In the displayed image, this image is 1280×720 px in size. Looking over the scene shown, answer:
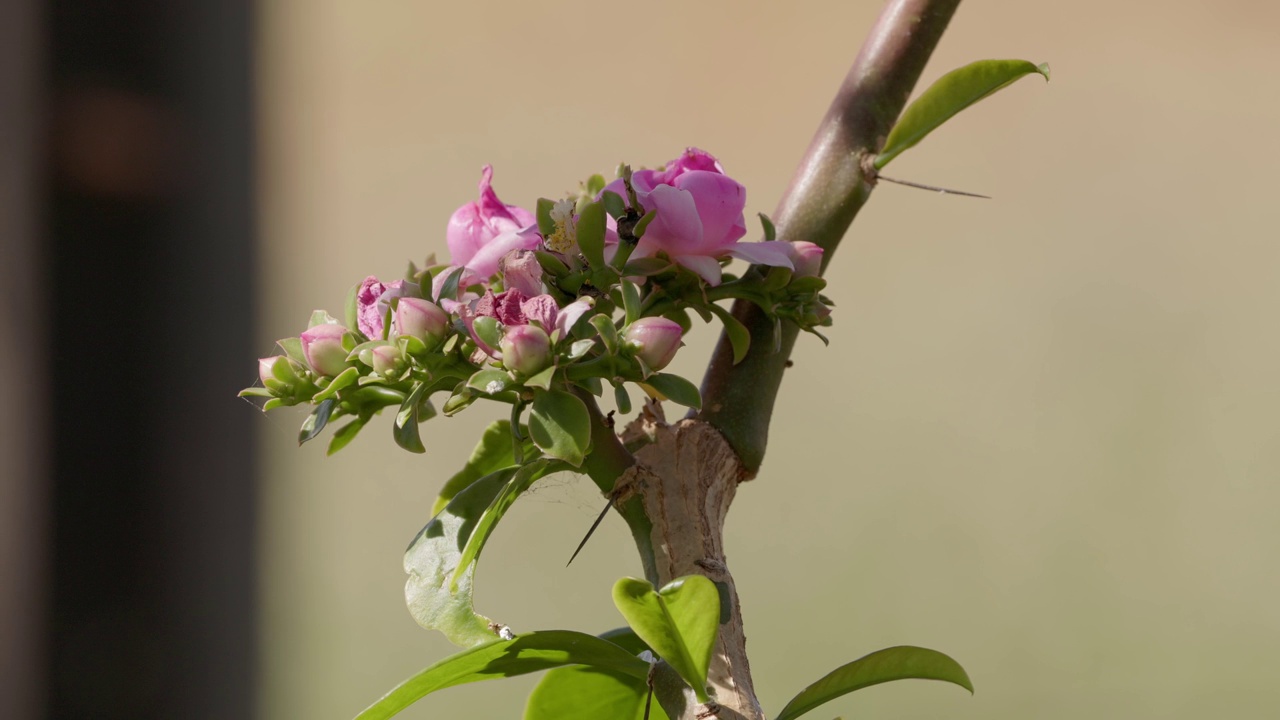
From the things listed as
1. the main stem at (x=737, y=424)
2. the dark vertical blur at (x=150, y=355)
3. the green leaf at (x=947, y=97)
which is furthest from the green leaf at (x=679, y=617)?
the dark vertical blur at (x=150, y=355)

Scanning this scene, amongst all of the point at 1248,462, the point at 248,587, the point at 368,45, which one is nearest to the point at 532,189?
the point at 368,45

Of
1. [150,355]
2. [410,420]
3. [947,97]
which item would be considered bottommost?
[150,355]

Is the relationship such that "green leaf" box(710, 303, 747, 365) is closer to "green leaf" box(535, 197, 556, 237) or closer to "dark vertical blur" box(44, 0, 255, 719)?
"green leaf" box(535, 197, 556, 237)

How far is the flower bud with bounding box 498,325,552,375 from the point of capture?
22 centimetres

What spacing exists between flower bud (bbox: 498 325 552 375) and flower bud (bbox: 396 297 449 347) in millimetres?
21

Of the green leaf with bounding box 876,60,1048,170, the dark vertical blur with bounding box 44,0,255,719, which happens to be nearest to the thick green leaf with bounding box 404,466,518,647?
the green leaf with bounding box 876,60,1048,170

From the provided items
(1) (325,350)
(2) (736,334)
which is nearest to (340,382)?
(1) (325,350)

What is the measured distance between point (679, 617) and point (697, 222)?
100mm

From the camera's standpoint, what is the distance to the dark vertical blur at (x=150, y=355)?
1214 millimetres

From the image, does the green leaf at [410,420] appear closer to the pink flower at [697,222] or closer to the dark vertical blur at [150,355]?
the pink flower at [697,222]

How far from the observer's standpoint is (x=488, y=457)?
339 mm

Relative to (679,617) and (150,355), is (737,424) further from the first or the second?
(150,355)

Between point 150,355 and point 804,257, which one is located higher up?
point 804,257

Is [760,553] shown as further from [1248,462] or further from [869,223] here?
[1248,462]
